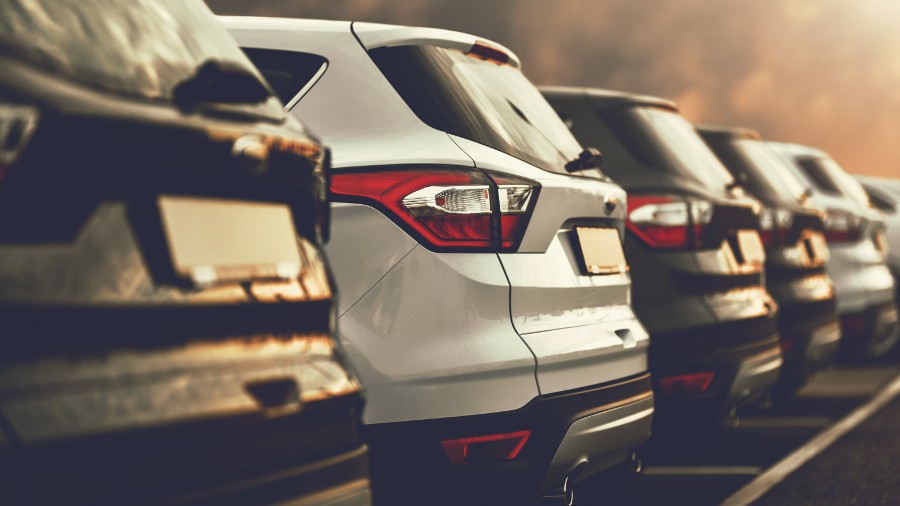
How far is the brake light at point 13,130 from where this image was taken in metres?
1.96

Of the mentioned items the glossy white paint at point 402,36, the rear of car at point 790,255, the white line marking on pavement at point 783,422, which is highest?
the glossy white paint at point 402,36

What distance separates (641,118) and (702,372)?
1.36 metres

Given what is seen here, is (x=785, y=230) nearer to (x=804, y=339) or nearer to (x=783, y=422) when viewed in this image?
(x=804, y=339)

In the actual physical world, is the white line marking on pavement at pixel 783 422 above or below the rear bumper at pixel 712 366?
below

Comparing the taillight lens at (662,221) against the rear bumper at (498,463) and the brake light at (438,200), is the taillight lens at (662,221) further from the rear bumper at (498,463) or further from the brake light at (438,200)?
the brake light at (438,200)

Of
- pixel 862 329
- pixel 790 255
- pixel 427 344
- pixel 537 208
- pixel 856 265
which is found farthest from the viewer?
pixel 856 265

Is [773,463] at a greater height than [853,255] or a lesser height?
Answer: greater

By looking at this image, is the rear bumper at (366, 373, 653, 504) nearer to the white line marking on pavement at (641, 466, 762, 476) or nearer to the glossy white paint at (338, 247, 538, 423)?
the glossy white paint at (338, 247, 538, 423)

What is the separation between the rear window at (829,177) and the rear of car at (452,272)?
6.88 metres

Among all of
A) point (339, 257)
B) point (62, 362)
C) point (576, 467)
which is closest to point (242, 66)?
point (62, 362)

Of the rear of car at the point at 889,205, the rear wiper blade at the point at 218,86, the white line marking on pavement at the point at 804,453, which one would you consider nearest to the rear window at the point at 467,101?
the rear wiper blade at the point at 218,86

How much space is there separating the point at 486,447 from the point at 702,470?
304cm

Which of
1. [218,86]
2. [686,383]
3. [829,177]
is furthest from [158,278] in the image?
[829,177]

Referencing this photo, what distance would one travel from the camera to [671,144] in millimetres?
6379
